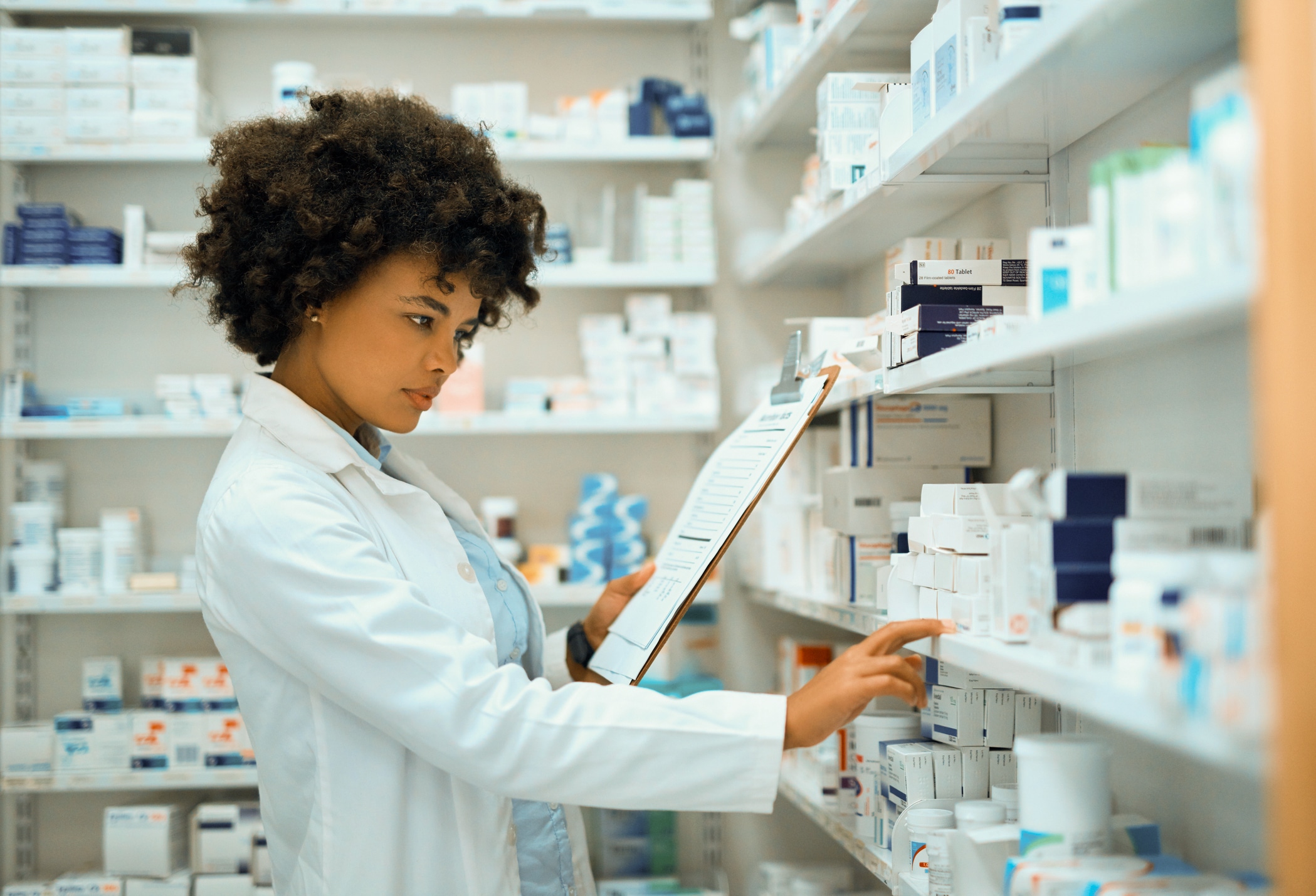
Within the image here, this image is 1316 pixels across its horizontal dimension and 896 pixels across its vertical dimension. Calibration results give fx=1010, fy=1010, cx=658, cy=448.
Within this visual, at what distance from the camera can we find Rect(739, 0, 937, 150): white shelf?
2027 millimetres

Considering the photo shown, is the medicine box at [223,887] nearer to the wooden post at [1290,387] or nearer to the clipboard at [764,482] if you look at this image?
the clipboard at [764,482]

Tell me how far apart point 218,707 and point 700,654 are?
137cm

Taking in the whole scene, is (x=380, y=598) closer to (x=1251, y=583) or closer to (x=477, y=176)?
(x=477, y=176)

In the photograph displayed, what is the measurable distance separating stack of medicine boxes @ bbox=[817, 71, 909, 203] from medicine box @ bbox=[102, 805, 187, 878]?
94.2 inches

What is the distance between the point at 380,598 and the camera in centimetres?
132

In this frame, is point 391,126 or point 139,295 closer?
point 391,126

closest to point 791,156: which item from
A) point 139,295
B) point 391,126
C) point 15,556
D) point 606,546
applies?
point 606,546

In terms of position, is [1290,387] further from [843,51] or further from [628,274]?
[628,274]

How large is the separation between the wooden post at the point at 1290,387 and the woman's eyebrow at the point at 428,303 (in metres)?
1.17

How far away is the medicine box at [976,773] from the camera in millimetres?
1700

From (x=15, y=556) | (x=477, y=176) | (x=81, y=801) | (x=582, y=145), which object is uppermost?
(x=582, y=145)

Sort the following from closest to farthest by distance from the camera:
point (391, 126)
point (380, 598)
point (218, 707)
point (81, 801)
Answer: point (380, 598), point (391, 126), point (218, 707), point (81, 801)

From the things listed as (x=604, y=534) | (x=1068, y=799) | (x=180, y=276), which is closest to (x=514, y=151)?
(x=180, y=276)

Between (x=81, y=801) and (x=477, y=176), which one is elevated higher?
(x=477, y=176)
